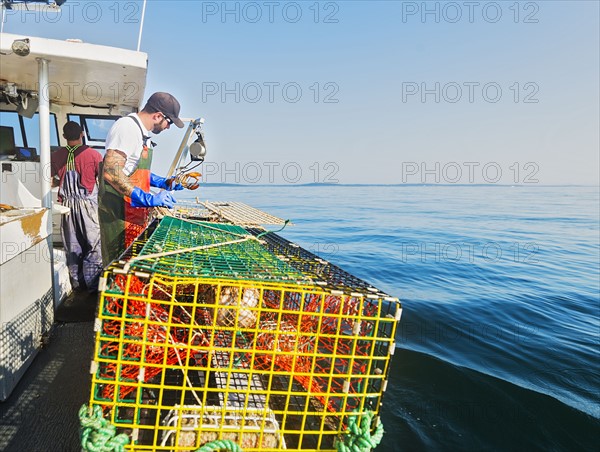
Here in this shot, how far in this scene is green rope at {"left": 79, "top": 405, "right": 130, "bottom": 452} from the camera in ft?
5.52

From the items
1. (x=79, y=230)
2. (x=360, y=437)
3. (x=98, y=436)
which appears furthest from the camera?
(x=79, y=230)

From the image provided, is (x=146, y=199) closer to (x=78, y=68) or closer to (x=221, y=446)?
(x=78, y=68)

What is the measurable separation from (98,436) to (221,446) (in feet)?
1.82

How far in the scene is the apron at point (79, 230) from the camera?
14.9 ft

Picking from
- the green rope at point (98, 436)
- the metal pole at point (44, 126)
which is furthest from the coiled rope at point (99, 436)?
the metal pole at point (44, 126)

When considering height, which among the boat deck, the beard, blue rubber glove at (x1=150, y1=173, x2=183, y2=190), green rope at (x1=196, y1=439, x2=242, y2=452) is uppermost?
the beard

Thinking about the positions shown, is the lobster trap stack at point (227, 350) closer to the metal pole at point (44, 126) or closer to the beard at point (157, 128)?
the beard at point (157, 128)

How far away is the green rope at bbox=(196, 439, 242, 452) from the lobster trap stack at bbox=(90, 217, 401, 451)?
0.28ft

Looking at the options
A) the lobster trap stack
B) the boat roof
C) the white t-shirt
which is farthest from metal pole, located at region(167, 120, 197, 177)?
the lobster trap stack

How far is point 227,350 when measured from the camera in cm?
176

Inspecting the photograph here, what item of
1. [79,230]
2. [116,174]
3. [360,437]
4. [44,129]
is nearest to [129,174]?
[116,174]

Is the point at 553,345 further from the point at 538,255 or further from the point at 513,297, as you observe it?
the point at 538,255

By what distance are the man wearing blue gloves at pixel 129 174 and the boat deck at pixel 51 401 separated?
908 millimetres

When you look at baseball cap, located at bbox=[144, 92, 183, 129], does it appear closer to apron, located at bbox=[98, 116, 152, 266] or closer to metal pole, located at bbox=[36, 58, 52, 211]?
apron, located at bbox=[98, 116, 152, 266]
